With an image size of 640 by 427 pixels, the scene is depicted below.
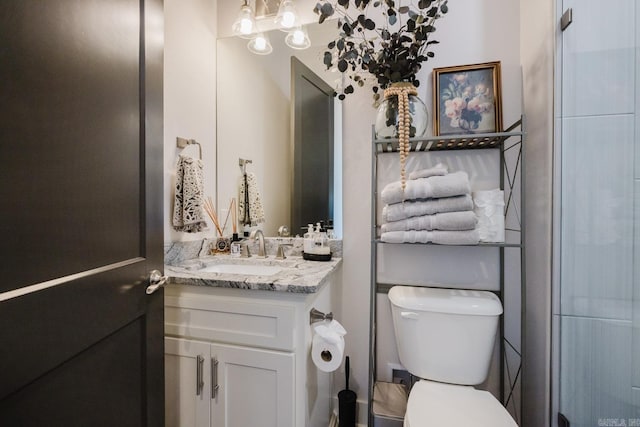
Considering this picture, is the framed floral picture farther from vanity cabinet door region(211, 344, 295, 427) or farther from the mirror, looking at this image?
vanity cabinet door region(211, 344, 295, 427)

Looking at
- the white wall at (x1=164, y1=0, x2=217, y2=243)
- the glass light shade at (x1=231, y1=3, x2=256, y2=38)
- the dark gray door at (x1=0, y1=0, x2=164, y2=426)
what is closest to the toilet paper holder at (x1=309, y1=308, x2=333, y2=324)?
the dark gray door at (x1=0, y1=0, x2=164, y2=426)

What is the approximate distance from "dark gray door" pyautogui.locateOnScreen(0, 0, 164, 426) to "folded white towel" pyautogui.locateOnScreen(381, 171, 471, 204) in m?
0.89

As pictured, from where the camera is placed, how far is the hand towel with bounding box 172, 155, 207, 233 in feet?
4.20

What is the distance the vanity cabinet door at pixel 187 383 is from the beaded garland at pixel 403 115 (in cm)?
103

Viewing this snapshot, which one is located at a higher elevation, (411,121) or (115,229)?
(411,121)

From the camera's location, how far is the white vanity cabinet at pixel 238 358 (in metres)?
0.97

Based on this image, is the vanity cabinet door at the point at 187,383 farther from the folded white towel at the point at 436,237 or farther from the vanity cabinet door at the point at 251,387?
A: the folded white towel at the point at 436,237

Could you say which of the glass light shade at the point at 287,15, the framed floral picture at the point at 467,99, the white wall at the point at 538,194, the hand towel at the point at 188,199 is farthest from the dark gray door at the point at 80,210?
Answer: the white wall at the point at 538,194

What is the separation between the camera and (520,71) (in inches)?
49.7

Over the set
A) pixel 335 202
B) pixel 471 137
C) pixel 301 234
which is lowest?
pixel 301 234

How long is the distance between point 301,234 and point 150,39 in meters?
1.05

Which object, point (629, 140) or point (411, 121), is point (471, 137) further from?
point (629, 140)

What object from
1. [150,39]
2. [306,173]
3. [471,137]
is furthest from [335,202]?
[150,39]

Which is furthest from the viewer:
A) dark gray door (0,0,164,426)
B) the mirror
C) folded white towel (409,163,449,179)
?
the mirror
